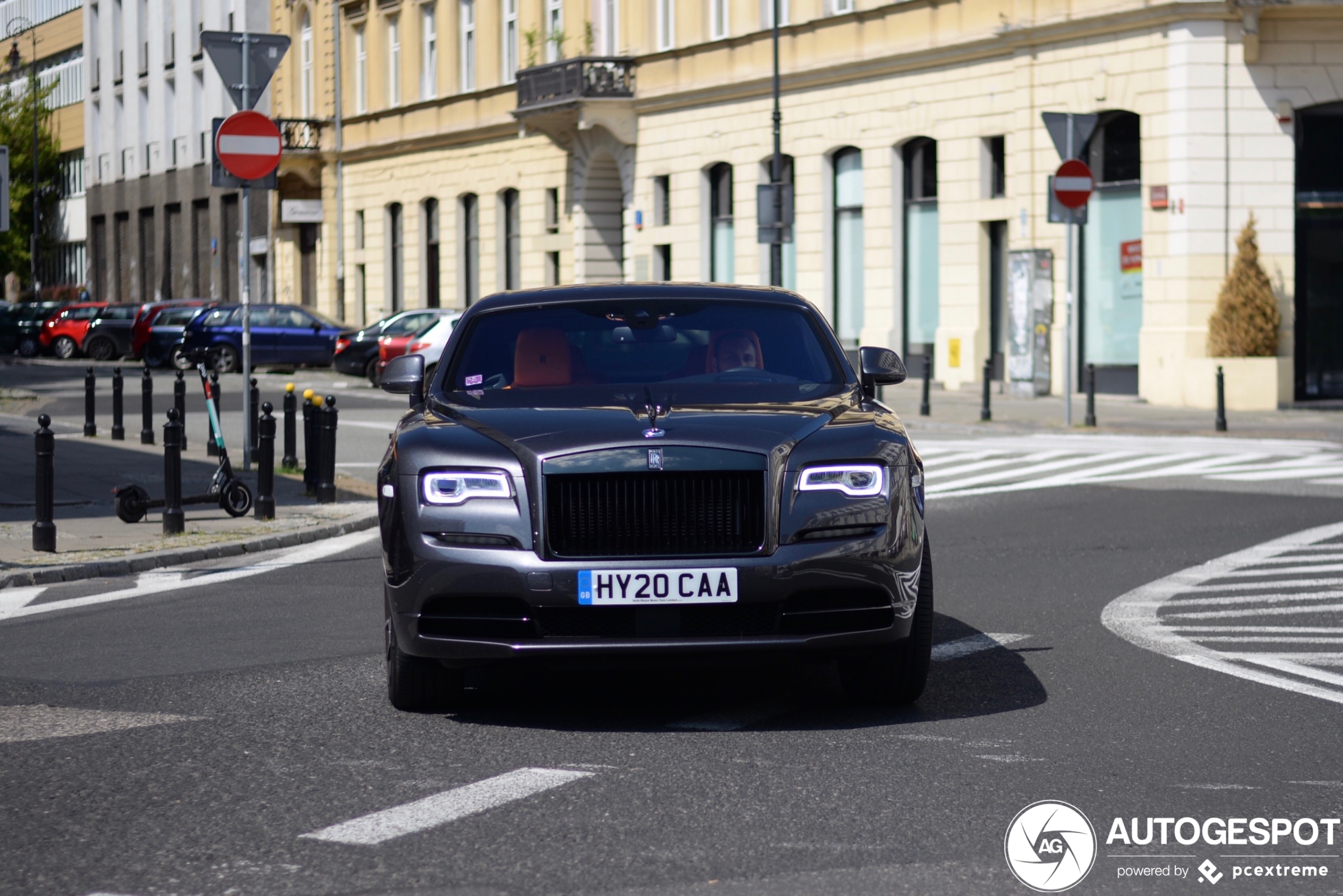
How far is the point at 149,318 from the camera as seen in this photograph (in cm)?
4616

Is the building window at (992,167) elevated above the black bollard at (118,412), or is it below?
above

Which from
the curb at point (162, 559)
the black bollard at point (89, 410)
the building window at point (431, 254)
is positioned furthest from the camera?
the building window at point (431, 254)

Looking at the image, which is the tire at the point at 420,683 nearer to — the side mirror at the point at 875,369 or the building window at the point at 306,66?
the side mirror at the point at 875,369

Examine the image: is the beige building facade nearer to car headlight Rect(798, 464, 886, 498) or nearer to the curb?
the curb

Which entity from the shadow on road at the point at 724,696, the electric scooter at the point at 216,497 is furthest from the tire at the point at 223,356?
the shadow on road at the point at 724,696

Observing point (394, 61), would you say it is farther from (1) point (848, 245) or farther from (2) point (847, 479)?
(2) point (847, 479)

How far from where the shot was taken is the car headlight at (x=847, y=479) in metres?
6.89

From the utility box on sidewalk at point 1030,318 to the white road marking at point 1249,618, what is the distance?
18.2 m

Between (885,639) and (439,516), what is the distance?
5.18ft

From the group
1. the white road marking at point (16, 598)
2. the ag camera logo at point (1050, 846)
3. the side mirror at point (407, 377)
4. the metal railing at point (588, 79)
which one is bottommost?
the white road marking at point (16, 598)

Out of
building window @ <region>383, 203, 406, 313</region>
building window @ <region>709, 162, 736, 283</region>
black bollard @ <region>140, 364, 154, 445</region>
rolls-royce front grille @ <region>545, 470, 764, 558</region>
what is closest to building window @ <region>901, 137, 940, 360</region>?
building window @ <region>709, 162, 736, 283</region>

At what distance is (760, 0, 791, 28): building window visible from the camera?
37375 mm

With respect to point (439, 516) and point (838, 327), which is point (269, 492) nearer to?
point (439, 516)

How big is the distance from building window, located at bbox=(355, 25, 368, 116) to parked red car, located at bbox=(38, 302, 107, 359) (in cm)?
877
